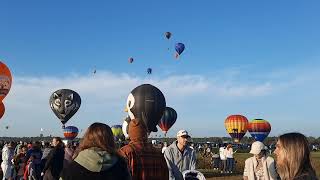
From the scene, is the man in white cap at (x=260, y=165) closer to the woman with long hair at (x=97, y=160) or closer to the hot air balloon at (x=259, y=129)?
the woman with long hair at (x=97, y=160)

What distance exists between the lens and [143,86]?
2244 cm

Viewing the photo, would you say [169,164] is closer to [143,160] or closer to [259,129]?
[143,160]

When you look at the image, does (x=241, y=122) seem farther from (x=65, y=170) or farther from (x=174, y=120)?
(x=65, y=170)

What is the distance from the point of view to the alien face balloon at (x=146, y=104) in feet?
70.1

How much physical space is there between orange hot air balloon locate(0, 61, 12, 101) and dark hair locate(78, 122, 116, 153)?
25.4 m

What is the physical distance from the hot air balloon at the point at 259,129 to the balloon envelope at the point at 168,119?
6892mm

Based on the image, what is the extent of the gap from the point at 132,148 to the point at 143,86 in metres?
17.0

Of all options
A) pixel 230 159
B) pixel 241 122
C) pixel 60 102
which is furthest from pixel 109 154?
pixel 241 122

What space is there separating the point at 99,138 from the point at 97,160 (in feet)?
0.70

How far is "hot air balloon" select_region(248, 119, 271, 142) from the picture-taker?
40688mm

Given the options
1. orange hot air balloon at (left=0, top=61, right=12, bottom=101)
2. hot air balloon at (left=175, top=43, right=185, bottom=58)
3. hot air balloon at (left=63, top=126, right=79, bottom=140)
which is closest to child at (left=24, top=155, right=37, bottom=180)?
orange hot air balloon at (left=0, top=61, right=12, bottom=101)

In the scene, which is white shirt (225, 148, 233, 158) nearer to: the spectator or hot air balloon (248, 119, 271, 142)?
the spectator

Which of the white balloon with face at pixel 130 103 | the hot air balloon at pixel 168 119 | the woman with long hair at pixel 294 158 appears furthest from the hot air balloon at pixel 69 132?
the woman with long hair at pixel 294 158

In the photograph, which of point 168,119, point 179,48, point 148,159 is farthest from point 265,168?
point 179,48
